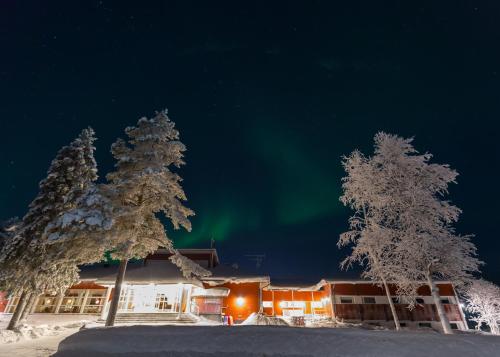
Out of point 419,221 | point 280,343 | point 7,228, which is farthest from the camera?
point 7,228

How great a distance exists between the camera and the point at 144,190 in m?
14.5

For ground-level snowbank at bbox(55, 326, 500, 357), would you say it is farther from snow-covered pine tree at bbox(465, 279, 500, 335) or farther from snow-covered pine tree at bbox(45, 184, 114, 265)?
snow-covered pine tree at bbox(465, 279, 500, 335)

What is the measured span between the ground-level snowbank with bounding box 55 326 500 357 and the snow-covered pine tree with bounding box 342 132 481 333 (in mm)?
5917

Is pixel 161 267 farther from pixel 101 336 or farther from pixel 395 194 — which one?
pixel 395 194

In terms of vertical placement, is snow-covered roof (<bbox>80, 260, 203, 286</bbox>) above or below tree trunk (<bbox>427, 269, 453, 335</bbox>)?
above

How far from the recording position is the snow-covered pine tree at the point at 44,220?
16250mm

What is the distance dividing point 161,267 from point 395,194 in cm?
2173

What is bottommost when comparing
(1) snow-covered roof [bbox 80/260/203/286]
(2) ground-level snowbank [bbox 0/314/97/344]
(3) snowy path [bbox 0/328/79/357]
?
(3) snowy path [bbox 0/328/79/357]

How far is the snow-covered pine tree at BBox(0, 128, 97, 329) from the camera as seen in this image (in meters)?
16.2

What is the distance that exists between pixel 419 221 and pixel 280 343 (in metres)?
10.8

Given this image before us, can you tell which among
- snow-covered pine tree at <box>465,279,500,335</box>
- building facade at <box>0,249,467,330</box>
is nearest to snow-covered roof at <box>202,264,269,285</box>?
building facade at <box>0,249,467,330</box>

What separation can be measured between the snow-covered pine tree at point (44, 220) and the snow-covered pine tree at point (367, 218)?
58.1ft

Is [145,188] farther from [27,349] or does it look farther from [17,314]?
[17,314]

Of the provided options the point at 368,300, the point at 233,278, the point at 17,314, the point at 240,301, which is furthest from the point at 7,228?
the point at 368,300
